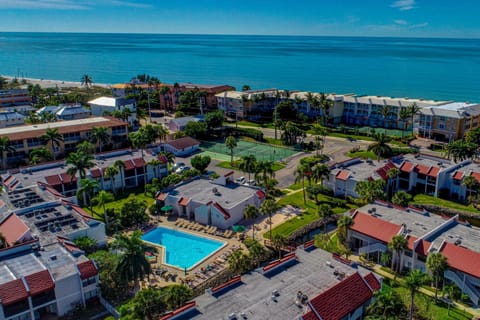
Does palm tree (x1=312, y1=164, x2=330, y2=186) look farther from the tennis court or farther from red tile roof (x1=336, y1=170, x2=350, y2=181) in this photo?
the tennis court

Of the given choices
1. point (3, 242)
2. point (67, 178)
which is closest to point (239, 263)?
point (3, 242)

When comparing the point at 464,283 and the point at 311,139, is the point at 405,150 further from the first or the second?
the point at 464,283

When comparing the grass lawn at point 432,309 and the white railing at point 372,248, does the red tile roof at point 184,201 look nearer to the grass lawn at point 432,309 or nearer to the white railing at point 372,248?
the white railing at point 372,248

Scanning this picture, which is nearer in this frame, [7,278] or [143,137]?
[7,278]

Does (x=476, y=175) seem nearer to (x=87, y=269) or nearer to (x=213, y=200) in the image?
(x=213, y=200)

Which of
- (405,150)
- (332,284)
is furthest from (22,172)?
(405,150)
